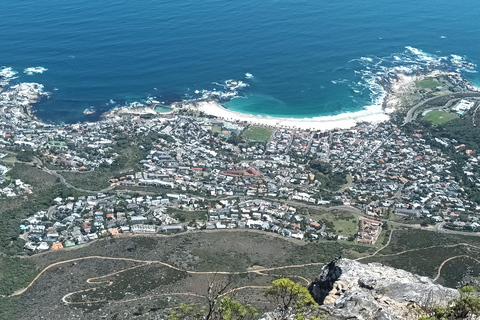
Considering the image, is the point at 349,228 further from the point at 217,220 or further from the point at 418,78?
the point at 418,78

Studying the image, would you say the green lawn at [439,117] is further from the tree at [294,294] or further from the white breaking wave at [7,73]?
the white breaking wave at [7,73]

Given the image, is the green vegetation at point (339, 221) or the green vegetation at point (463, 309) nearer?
the green vegetation at point (463, 309)

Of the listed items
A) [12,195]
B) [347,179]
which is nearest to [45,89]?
[12,195]

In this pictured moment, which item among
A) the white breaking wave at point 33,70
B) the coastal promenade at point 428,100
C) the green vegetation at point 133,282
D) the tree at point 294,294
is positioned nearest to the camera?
the tree at point 294,294

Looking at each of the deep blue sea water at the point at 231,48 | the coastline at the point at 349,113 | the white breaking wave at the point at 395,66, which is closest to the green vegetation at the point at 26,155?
the deep blue sea water at the point at 231,48

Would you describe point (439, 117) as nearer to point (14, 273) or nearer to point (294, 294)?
point (294, 294)

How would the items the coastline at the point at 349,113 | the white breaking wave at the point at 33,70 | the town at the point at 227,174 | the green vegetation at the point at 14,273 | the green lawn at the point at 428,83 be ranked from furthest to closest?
the white breaking wave at the point at 33,70 → the green lawn at the point at 428,83 → the coastline at the point at 349,113 → the town at the point at 227,174 → the green vegetation at the point at 14,273
